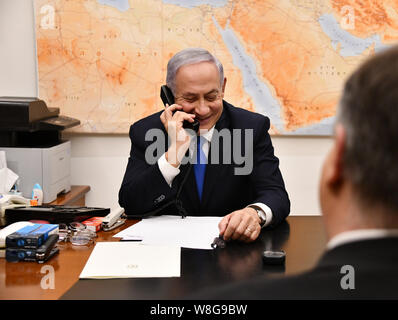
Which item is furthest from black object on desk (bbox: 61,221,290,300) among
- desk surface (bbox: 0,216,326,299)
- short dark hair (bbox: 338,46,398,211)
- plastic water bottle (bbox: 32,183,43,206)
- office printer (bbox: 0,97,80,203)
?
office printer (bbox: 0,97,80,203)

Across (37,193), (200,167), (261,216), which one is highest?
(200,167)

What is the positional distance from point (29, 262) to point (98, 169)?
1.93 meters

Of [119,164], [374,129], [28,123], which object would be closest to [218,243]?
[374,129]

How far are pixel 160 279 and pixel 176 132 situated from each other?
2.73 ft

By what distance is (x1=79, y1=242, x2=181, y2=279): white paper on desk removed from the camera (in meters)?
1.29

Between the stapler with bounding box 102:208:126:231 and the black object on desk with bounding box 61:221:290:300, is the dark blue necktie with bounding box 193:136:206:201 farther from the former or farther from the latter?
the black object on desk with bounding box 61:221:290:300

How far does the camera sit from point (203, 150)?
213cm

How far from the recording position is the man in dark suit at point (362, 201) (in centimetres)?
56

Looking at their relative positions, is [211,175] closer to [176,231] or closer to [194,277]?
[176,231]

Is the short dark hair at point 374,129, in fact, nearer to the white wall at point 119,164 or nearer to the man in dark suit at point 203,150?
the man in dark suit at point 203,150

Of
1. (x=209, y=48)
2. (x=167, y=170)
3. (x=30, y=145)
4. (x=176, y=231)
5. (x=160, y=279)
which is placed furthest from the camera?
(x=209, y=48)

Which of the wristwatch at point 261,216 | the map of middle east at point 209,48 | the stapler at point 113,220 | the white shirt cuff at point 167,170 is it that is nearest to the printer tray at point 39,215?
the stapler at point 113,220

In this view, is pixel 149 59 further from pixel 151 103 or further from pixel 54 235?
pixel 54 235
